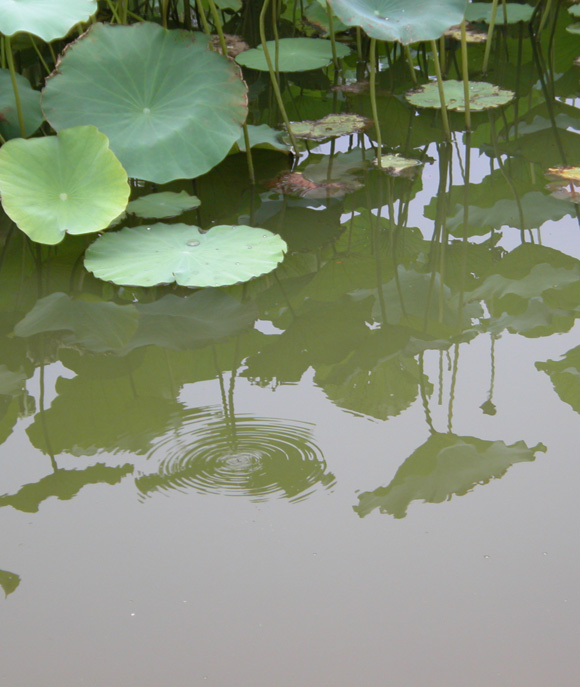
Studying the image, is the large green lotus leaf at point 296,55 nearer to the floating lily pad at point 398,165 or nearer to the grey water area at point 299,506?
the floating lily pad at point 398,165

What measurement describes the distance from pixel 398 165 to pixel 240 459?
1618mm

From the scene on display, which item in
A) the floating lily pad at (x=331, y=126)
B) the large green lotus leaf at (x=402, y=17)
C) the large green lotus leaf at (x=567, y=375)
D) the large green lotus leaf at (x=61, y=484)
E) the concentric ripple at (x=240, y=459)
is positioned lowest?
the floating lily pad at (x=331, y=126)

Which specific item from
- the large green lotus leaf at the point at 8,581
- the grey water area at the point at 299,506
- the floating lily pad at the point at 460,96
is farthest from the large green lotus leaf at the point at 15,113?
the large green lotus leaf at the point at 8,581

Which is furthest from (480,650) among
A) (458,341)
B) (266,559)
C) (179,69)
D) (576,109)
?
(576,109)

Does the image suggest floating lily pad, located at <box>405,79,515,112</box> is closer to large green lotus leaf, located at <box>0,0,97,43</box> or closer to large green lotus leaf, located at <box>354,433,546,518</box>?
large green lotus leaf, located at <box>0,0,97,43</box>

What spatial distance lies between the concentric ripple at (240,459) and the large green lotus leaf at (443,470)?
11 centimetres

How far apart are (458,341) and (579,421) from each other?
353mm

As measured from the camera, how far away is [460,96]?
10.6ft

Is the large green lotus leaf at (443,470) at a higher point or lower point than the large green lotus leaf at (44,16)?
lower

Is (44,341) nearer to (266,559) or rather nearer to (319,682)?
(266,559)

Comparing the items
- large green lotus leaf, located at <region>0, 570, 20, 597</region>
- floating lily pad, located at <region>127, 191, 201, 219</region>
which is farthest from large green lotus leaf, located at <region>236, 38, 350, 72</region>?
large green lotus leaf, located at <region>0, 570, 20, 597</region>

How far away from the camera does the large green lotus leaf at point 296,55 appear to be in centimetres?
357

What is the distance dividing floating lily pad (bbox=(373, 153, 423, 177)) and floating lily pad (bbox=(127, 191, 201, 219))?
68 centimetres

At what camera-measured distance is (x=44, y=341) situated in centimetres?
187
